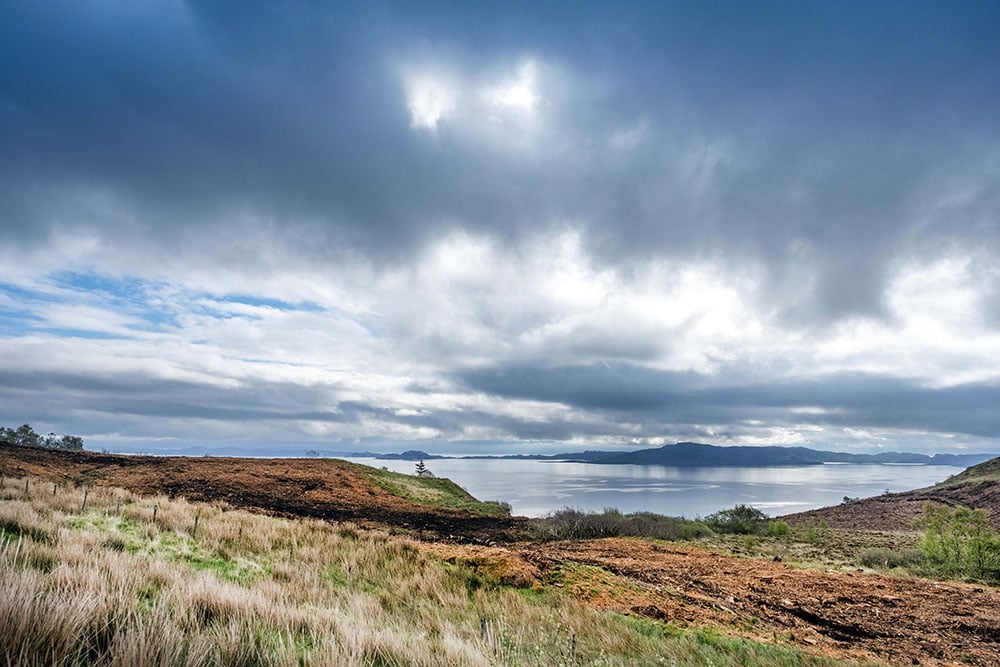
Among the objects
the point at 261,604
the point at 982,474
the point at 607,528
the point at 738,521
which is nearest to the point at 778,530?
the point at 738,521

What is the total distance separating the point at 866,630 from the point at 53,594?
1356 cm

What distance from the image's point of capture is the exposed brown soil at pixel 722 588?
914cm

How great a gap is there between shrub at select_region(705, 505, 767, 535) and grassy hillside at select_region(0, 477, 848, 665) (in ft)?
96.1

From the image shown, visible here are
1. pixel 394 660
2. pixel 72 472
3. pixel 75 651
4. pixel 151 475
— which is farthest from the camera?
pixel 151 475

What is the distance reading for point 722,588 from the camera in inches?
483

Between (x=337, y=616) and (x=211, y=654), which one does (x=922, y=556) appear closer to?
(x=337, y=616)

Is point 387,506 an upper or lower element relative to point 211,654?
lower

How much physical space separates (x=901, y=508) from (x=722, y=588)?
47406 millimetres

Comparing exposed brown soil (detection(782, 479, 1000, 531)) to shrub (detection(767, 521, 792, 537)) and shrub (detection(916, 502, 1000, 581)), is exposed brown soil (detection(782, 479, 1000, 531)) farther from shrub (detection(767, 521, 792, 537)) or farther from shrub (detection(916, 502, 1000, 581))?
shrub (detection(916, 502, 1000, 581))

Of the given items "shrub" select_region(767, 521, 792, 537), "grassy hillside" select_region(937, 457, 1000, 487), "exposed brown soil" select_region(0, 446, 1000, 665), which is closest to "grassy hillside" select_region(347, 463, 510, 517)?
"exposed brown soil" select_region(0, 446, 1000, 665)

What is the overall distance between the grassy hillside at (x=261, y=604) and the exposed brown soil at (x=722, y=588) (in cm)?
145

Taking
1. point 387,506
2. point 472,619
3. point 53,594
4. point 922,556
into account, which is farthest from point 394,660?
point 922,556

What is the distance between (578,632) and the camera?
692 centimetres

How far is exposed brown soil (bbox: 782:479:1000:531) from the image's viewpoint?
38.6 meters
